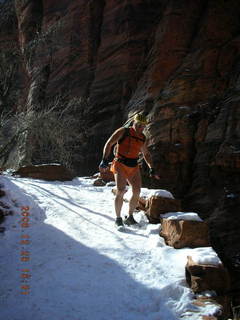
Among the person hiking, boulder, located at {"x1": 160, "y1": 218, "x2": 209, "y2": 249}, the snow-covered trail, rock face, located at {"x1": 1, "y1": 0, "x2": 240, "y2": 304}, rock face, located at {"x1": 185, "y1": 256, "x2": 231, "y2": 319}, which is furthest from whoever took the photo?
rock face, located at {"x1": 1, "y1": 0, "x2": 240, "y2": 304}

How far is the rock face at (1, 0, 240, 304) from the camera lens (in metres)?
10.5

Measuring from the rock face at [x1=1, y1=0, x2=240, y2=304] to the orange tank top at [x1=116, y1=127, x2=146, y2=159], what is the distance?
4.31m

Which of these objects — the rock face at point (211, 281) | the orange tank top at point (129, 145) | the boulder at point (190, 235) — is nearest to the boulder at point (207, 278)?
the rock face at point (211, 281)

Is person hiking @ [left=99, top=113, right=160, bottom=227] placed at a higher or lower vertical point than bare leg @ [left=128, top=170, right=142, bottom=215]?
higher

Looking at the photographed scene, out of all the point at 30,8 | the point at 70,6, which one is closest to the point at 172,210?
the point at 70,6

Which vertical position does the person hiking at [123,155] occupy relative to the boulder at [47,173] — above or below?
above

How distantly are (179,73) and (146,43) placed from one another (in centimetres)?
412

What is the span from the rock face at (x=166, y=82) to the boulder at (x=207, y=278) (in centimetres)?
442

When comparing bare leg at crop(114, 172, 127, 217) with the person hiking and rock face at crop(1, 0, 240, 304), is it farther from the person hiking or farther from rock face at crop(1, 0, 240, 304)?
rock face at crop(1, 0, 240, 304)

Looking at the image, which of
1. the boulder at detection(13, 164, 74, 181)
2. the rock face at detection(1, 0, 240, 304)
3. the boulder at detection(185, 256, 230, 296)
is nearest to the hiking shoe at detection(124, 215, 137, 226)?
the boulder at detection(185, 256, 230, 296)

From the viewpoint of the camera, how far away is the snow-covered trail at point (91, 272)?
8.83 ft

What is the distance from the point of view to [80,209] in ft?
19.5

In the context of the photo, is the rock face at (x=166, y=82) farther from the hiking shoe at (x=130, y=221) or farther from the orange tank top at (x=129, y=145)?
the orange tank top at (x=129, y=145)

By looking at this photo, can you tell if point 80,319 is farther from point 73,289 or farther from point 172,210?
point 172,210
